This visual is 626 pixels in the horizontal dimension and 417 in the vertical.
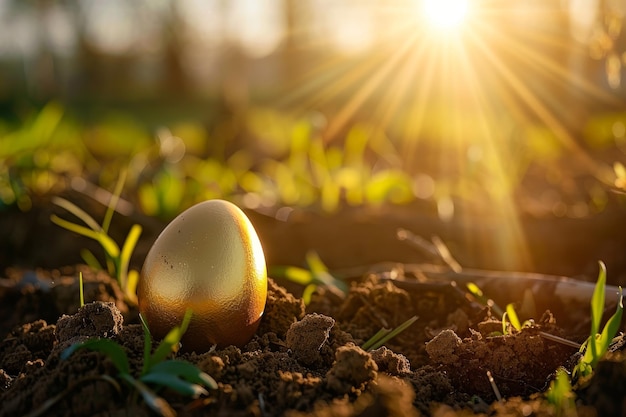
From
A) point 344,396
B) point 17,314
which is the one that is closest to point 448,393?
point 344,396

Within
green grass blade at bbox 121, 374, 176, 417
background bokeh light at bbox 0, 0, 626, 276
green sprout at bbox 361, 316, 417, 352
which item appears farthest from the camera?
background bokeh light at bbox 0, 0, 626, 276

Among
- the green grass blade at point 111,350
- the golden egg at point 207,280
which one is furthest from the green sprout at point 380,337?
the green grass blade at point 111,350

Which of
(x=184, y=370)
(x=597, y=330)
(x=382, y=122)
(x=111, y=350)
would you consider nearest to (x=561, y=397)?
(x=597, y=330)

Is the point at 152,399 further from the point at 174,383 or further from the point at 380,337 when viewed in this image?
the point at 380,337

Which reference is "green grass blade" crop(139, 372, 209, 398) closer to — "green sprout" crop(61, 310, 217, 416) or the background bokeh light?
"green sprout" crop(61, 310, 217, 416)

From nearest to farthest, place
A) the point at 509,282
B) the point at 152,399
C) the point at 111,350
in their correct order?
1. the point at 152,399
2. the point at 111,350
3. the point at 509,282

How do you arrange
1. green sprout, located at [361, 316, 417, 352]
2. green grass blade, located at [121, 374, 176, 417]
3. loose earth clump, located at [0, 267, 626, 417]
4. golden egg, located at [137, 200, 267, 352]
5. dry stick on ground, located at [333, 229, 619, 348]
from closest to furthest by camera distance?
green grass blade, located at [121, 374, 176, 417], loose earth clump, located at [0, 267, 626, 417], golden egg, located at [137, 200, 267, 352], green sprout, located at [361, 316, 417, 352], dry stick on ground, located at [333, 229, 619, 348]

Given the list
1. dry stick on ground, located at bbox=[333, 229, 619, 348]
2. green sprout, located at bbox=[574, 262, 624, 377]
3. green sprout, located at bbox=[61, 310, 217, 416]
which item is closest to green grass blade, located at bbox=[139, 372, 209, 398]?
green sprout, located at bbox=[61, 310, 217, 416]

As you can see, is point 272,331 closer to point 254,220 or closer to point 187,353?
point 187,353
